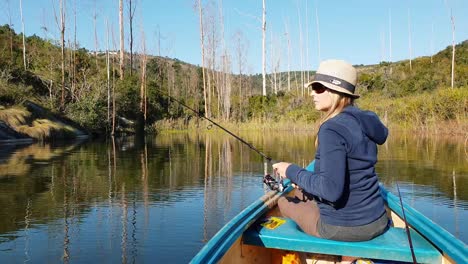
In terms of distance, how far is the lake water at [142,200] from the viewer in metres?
4.19

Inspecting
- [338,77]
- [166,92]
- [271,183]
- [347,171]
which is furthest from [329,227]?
[166,92]

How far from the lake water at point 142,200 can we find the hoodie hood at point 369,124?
2138 mm

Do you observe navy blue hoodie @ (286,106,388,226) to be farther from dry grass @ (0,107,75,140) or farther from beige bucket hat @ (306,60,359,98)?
dry grass @ (0,107,75,140)

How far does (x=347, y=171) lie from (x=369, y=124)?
251mm

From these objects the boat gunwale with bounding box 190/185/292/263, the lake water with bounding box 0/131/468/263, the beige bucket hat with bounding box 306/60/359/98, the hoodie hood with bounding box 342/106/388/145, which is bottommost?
the lake water with bounding box 0/131/468/263

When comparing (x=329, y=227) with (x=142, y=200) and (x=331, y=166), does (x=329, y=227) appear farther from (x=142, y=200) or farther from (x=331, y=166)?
(x=142, y=200)

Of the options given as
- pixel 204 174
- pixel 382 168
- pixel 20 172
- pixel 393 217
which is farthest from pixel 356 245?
pixel 20 172

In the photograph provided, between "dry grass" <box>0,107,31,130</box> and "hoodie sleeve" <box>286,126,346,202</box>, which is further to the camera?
"dry grass" <box>0,107,31,130</box>

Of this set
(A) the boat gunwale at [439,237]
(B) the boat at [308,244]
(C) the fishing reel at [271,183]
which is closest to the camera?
(A) the boat gunwale at [439,237]

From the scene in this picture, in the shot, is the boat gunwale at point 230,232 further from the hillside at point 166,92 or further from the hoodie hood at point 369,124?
the hillside at point 166,92

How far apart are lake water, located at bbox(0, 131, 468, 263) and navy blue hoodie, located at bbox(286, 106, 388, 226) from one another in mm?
1853

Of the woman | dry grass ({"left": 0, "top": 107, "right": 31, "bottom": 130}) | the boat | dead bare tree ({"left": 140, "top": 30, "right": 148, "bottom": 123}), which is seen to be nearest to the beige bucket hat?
the woman

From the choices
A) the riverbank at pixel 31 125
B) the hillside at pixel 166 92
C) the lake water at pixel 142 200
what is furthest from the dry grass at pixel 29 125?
the lake water at pixel 142 200

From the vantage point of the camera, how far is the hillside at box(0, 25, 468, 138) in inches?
796
